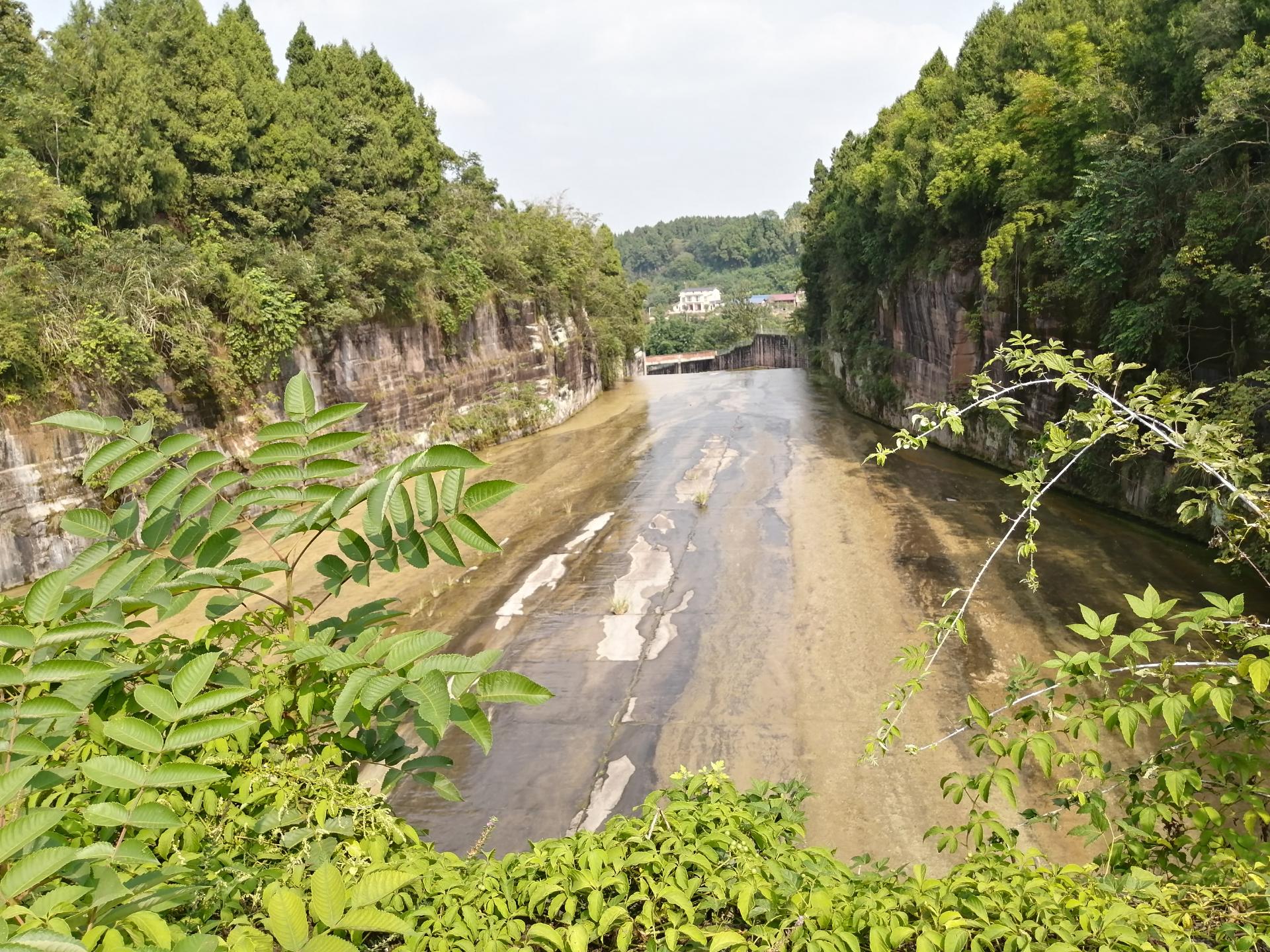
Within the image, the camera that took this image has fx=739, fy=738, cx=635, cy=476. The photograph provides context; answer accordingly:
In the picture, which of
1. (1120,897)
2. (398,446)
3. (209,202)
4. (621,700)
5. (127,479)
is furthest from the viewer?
(398,446)

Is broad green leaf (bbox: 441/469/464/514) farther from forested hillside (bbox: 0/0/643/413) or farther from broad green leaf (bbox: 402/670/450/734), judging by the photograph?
forested hillside (bbox: 0/0/643/413)

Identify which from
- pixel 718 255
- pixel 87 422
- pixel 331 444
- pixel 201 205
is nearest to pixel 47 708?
pixel 87 422

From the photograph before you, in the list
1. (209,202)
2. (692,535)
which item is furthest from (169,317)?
(692,535)

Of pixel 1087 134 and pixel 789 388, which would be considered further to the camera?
pixel 789 388

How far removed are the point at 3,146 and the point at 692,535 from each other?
1470 centimetres

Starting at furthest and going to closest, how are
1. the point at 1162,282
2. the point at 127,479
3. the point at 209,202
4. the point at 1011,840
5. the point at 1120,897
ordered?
the point at 209,202 → the point at 1162,282 → the point at 1011,840 → the point at 127,479 → the point at 1120,897

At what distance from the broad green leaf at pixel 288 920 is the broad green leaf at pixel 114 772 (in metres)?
0.45

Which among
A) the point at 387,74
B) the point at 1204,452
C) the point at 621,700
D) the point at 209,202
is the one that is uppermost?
the point at 387,74

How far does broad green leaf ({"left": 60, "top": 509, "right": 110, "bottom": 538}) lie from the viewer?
2436 mm

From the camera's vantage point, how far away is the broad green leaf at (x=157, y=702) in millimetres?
1977

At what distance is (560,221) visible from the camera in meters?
37.5

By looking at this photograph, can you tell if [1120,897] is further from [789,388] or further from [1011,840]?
[789,388]

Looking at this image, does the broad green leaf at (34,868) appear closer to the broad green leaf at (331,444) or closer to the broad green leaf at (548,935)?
the broad green leaf at (548,935)

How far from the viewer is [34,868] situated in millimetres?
1595
